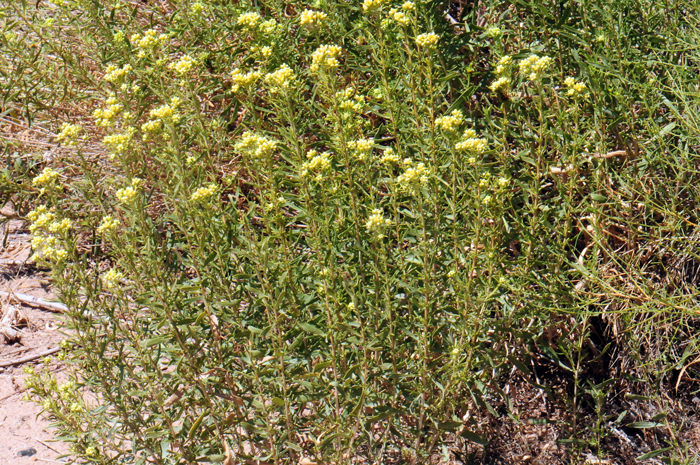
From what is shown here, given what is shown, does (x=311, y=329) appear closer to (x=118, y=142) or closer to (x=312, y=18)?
(x=118, y=142)

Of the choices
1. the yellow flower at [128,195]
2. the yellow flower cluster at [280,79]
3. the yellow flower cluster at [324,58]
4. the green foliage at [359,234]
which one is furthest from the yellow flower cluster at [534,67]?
the yellow flower at [128,195]

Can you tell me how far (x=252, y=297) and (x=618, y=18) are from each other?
1.82m

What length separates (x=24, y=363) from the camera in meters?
3.87

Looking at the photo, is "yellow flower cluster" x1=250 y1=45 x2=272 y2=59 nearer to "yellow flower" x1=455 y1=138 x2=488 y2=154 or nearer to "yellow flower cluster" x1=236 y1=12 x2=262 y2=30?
"yellow flower cluster" x1=236 y1=12 x2=262 y2=30

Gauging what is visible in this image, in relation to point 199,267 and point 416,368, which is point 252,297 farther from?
point 416,368

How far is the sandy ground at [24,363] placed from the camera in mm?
3307

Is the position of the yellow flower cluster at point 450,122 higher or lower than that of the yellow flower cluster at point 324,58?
lower

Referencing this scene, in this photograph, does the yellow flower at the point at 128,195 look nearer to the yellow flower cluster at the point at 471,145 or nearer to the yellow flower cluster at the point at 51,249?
the yellow flower cluster at the point at 51,249

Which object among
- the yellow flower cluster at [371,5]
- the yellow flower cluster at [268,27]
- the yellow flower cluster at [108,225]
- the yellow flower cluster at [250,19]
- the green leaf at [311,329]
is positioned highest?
the yellow flower cluster at [371,5]

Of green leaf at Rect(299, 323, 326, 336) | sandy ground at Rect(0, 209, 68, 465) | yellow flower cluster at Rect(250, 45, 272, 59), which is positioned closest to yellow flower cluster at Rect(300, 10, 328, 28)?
yellow flower cluster at Rect(250, 45, 272, 59)

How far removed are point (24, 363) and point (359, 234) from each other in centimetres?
254

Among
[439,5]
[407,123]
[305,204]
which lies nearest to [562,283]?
[407,123]

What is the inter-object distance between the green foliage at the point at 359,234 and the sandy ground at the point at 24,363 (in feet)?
1.79

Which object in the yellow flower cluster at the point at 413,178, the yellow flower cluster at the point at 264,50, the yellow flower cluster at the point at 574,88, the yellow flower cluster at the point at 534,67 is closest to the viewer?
the yellow flower cluster at the point at 413,178
